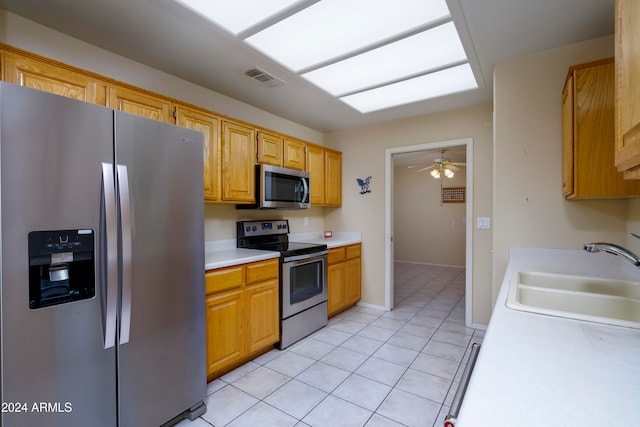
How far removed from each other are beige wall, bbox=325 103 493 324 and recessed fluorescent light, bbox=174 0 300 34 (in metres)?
2.37

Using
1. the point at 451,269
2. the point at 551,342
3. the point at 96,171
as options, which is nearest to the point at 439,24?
the point at 551,342

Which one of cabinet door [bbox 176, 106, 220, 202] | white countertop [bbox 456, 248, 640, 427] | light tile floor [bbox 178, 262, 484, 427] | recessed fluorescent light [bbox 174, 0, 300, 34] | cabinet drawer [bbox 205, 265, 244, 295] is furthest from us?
cabinet door [bbox 176, 106, 220, 202]

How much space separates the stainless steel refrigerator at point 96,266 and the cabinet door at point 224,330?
25 cm

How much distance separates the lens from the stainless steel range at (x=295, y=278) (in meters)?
2.67

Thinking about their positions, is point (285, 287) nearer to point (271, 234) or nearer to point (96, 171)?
point (271, 234)

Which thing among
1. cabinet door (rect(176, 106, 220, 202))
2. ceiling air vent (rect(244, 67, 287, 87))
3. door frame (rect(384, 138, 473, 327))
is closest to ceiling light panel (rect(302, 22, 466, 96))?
ceiling air vent (rect(244, 67, 287, 87))

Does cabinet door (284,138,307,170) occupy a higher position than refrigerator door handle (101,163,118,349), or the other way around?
cabinet door (284,138,307,170)

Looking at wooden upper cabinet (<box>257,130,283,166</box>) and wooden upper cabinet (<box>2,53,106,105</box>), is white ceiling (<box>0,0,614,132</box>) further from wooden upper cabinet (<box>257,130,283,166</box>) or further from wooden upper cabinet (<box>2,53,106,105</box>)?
wooden upper cabinet (<box>257,130,283,166</box>)

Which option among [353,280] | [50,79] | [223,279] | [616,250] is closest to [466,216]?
[353,280]

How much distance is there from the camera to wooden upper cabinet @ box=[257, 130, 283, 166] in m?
2.82

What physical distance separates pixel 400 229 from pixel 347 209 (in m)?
3.55

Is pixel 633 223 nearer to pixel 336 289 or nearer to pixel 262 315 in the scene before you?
pixel 336 289

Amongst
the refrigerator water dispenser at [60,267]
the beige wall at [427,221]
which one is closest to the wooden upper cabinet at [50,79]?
the refrigerator water dispenser at [60,267]

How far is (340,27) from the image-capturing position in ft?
5.82
